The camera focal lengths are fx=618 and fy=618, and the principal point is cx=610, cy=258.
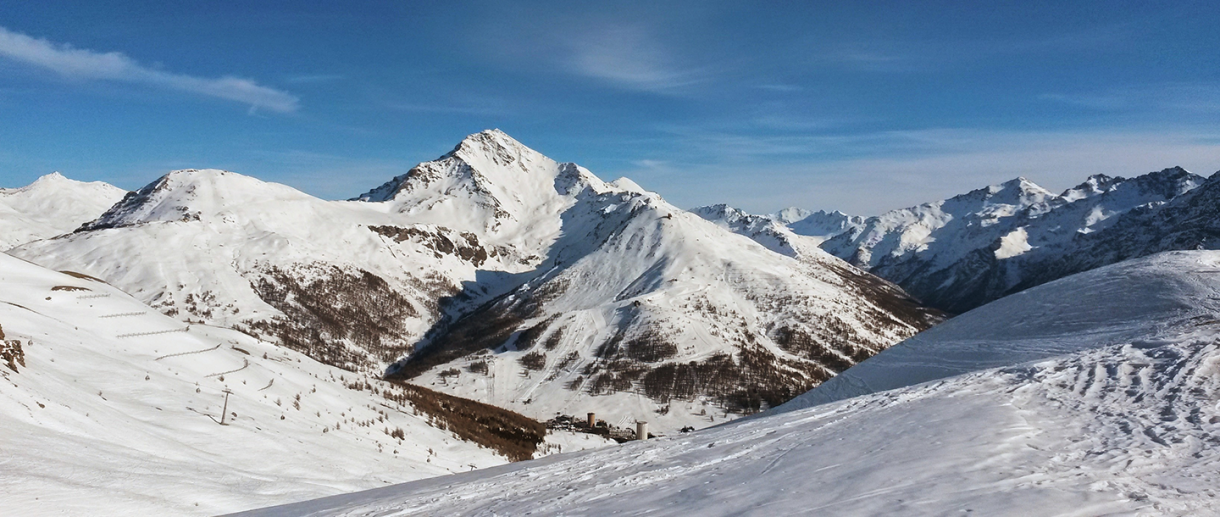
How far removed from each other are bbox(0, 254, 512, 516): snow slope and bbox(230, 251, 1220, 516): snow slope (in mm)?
2748

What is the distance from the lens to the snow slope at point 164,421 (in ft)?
35.6

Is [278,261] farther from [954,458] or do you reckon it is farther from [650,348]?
[954,458]

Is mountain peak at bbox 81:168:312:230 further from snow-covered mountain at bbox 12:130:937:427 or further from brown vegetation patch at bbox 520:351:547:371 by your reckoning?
brown vegetation patch at bbox 520:351:547:371

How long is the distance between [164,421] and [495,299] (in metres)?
122

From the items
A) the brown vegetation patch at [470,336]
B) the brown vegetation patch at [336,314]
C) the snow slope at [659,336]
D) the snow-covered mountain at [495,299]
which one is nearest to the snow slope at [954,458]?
the snow slope at [659,336]

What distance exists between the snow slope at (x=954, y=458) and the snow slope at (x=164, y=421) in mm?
2748

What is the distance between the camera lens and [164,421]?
51.0ft

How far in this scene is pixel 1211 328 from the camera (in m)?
13.9

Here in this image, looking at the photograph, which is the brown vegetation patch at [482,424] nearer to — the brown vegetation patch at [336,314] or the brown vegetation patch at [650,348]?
the brown vegetation patch at [650,348]

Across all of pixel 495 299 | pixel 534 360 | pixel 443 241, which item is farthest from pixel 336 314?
pixel 443 241

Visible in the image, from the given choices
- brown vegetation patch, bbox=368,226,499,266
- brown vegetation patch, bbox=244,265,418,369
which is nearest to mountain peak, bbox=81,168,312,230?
brown vegetation patch, bbox=368,226,499,266

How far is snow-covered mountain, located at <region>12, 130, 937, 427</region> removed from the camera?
81.2 meters

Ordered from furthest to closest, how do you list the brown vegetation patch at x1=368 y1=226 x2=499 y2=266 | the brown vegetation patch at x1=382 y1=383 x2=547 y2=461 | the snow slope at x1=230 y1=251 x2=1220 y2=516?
1. the brown vegetation patch at x1=368 y1=226 x2=499 y2=266
2. the brown vegetation patch at x1=382 y1=383 x2=547 y2=461
3. the snow slope at x1=230 y1=251 x2=1220 y2=516

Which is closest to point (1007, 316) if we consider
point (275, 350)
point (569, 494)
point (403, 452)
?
point (569, 494)
